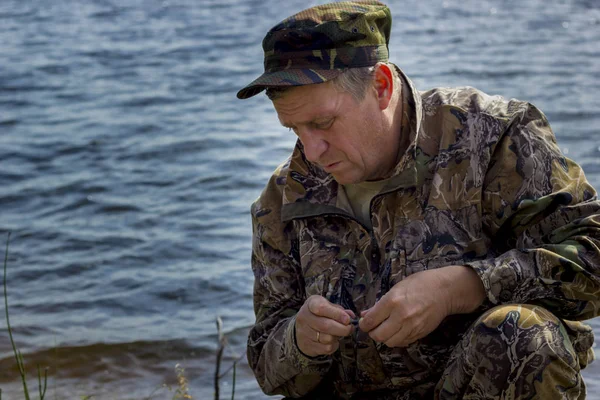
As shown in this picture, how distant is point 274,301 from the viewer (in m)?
Result: 3.17

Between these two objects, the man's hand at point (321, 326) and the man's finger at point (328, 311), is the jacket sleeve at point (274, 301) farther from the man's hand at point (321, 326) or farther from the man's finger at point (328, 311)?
the man's finger at point (328, 311)

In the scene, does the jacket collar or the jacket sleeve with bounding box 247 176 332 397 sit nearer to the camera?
the jacket collar

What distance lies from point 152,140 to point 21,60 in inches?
155

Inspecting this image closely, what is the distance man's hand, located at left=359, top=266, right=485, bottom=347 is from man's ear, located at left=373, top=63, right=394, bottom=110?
532 mm

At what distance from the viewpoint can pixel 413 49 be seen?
451 inches

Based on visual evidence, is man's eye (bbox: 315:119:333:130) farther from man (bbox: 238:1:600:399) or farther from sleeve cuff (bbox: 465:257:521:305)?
sleeve cuff (bbox: 465:257:521:305)

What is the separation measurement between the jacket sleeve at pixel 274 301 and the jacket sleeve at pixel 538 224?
0.63 meters

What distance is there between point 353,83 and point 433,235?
0.50 meters

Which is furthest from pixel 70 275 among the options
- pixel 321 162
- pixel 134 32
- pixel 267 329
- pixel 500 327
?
pixel 134 32

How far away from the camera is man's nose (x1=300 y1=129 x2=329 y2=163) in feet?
9.32

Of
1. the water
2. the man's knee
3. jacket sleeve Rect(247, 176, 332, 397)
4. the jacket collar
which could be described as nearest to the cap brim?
the jacket collar

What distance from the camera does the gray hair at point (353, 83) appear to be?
2.81 metres

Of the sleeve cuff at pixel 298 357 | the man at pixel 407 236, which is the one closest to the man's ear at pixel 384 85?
the man at pixel 407 236

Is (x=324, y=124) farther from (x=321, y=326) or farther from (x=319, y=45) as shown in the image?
(x=321, y=326)
